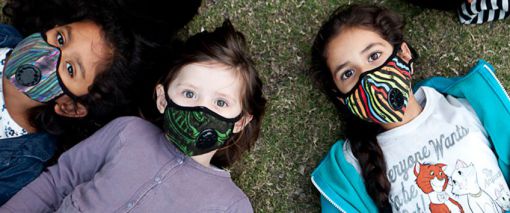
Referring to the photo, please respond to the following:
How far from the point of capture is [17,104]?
3109 mm

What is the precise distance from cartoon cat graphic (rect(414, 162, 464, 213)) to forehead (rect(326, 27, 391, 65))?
810 millimetres

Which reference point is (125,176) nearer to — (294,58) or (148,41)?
(148,41)

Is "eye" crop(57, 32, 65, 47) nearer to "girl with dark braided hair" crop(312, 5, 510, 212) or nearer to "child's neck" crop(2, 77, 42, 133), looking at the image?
"child's neck" crop(2, 77, 42, 133)

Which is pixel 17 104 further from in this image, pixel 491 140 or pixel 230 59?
pixel 491 140

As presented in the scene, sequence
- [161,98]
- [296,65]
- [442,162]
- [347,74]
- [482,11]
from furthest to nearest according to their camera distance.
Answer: [296,65], [482,11], [442,162], [347,74], [161,98]

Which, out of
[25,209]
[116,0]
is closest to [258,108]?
[116,0]

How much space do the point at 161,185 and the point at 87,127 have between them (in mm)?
821

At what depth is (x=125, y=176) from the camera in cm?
294

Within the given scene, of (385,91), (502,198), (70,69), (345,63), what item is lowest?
(502,198)

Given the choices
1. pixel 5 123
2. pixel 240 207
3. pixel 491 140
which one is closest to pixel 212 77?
pixel 240 207

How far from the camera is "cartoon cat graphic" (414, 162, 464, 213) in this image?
10.3ft

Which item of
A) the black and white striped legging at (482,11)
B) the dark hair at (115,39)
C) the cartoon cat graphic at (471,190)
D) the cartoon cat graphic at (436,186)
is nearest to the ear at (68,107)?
the dark hair at (115,39)

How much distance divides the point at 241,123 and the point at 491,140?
1.56 metres

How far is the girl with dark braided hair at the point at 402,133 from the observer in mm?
3062
